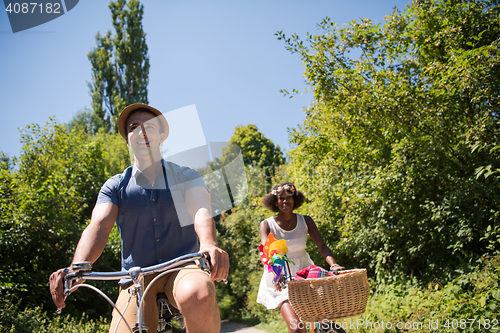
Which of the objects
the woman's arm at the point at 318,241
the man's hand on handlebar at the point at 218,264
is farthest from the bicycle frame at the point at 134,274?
the woman's arm at the point at 318,241

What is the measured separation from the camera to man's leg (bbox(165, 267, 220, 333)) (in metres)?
1.55

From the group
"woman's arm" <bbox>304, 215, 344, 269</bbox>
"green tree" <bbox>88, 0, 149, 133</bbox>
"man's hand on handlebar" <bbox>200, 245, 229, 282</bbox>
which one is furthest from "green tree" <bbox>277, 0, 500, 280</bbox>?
"green tree" <bbox>88, 0, 149, 133</bbox>

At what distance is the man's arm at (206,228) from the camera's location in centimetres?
153

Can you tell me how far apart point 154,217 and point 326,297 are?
1.39 metres

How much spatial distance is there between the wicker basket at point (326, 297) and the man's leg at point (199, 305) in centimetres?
116

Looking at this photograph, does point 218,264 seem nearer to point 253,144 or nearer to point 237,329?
point 237,329

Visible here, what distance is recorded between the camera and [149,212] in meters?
2.10

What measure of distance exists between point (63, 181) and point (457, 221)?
8520 millimetres

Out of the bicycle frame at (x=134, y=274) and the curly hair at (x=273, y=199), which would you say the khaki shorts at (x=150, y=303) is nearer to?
the bicycle frame at (x=134, y=274)

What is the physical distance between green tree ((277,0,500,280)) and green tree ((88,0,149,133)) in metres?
14.7

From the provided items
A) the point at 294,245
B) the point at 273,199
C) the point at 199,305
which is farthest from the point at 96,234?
the point at 273,199

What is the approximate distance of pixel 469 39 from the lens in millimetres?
5500

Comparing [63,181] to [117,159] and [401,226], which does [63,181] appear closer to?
[117,159]

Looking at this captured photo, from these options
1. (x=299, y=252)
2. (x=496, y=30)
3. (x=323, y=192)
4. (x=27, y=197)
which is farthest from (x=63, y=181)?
(x=496, y=30)
